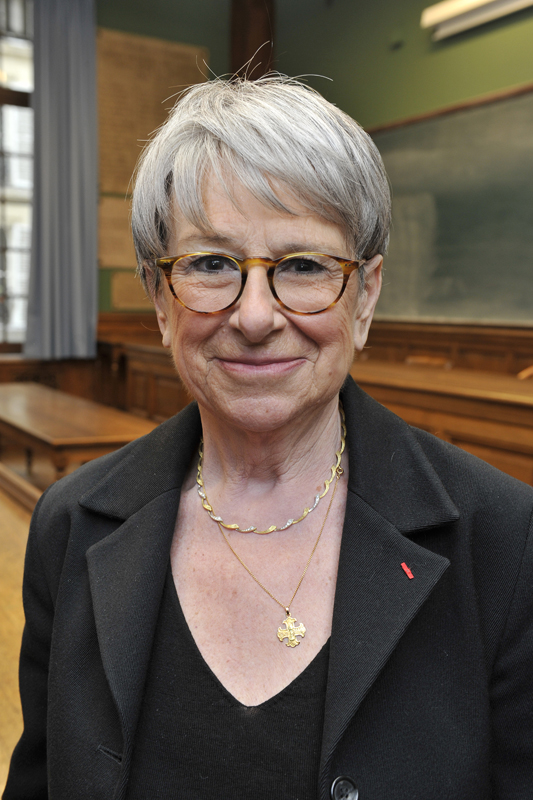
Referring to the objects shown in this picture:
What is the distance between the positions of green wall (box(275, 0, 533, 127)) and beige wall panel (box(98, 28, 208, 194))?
1.15 meters

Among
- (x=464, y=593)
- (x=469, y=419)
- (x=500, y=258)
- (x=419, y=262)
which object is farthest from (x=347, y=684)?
(x=419, y=262)

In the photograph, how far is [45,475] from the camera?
4.85 meters

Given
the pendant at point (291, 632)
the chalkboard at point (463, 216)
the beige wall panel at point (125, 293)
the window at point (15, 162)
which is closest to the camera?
the pendant at point (291, 632)

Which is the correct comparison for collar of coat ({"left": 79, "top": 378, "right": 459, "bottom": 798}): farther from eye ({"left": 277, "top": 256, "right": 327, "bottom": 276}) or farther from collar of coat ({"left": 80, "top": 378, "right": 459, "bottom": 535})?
eye ({"left": 277, "top": 256, "right": 327, "bottom": 276})

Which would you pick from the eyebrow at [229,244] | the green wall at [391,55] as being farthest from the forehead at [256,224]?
the green wall at [391,55]

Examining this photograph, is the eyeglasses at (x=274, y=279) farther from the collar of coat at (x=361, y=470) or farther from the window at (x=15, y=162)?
the window at (x=15, y=162)

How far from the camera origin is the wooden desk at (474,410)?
3152mm

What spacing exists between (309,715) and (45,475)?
4295 millimetres

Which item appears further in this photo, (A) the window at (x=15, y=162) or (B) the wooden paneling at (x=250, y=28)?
(A) the window at (x=15, y=162)

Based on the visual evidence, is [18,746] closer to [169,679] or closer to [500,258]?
[169,679]

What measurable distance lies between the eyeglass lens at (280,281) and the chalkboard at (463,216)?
14.0 ft

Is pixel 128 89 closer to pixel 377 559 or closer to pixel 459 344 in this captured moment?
pixel 459 344

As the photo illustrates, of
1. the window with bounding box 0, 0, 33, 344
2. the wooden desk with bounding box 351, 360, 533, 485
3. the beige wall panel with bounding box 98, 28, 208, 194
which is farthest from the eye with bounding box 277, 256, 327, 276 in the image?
the window with bounding box 0, 0, 33, 344

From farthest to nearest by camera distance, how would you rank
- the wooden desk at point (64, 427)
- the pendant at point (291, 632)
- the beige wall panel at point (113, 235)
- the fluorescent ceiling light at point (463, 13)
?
the beige wall panel at point (113, 235)
the fluorescent ceiling light at point (463, 13)
the wooden desk at point (64, 427)
the pendant at point (291, 632)
